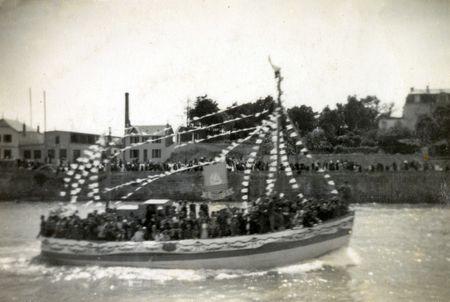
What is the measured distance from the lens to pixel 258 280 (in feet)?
35.2

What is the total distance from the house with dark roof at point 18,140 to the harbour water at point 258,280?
3591mm

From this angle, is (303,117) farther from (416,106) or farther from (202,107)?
(202,107)

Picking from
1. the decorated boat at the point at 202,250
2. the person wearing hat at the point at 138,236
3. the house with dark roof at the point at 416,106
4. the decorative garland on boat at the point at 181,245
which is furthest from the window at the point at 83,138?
the house with dark roof at the point at 416,106

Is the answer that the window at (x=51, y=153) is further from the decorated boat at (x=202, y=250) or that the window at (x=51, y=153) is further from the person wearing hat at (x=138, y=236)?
the person wearing hat at (x=138, y=236)

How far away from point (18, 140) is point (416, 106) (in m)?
16.8

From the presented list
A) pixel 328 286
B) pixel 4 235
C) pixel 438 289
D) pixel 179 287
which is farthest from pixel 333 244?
pixel 4 235

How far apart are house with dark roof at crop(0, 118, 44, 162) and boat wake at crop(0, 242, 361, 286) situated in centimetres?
392

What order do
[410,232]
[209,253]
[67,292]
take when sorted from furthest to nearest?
[410,232] < [209,253] < [67,292]

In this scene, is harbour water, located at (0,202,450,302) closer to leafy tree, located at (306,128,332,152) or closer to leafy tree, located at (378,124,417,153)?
leafy tree, located at (378,124,417,153)

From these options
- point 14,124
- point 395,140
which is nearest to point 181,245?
point 14,124

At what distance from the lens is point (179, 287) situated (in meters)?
10.3

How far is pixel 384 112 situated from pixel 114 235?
675 inches

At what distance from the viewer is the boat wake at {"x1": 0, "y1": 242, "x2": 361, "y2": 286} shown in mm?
10906

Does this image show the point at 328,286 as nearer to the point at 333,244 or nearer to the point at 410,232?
the point at 333,244
